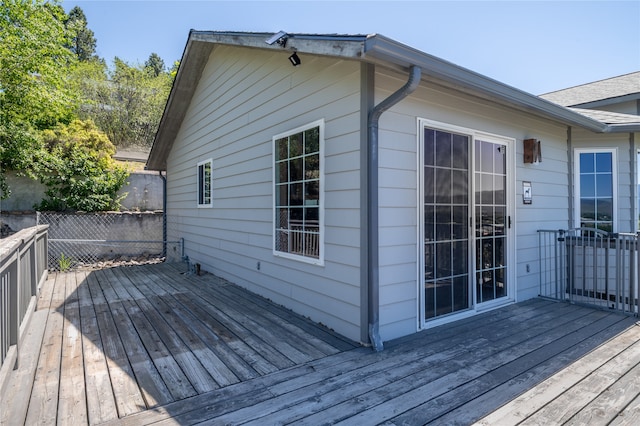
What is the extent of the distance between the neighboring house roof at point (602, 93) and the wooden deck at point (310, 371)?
4.51 meters

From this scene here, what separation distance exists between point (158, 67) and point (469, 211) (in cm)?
3239

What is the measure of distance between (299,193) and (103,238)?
6732 millimetres

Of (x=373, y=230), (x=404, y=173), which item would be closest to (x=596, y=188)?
(x=404, y=173)

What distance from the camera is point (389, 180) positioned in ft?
9.98

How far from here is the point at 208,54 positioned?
6328 mm

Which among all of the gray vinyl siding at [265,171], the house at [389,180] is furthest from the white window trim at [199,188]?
the house at [389,180]

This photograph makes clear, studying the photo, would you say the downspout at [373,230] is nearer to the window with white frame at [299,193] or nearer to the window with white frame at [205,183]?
the window with white frame at [299,193]

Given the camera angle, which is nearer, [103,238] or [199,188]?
[199,188]

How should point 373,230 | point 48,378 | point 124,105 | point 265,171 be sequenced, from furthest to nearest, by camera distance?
point 124,105 → point 265,171 → point 373,230 → point 48,378

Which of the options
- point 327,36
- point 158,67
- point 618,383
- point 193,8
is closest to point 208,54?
point 193,8

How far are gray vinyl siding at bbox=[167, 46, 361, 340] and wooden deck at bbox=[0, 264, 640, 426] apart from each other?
462 millimetres

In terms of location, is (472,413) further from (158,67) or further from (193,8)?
(158,67)

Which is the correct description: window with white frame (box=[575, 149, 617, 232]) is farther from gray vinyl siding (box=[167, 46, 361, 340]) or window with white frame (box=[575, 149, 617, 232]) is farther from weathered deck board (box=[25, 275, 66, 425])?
weathered deck board (box=[25, 275, 66, 425])

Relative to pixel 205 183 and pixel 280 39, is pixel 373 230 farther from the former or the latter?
pixel 205 183
